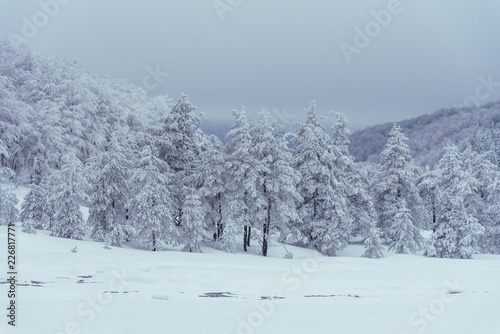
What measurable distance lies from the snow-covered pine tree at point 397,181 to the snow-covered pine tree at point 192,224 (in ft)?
60.1

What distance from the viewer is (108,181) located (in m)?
23.6

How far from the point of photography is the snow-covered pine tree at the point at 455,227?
28500mm

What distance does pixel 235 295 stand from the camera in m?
11.2

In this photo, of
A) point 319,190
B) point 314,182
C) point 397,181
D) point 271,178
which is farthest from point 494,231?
point 271,178

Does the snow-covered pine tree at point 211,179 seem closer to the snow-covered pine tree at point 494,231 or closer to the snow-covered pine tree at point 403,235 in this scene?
the snow-covered pine tree at point 403,235

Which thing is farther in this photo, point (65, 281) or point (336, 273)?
point (336, 273)

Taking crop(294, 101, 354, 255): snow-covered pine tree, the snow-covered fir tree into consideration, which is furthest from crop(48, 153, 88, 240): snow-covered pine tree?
crop(294, 101, 354, 255): snow-covered pine tree

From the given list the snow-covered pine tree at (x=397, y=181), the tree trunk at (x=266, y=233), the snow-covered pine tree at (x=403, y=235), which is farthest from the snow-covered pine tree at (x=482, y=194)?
the tree trunk at (x=266, y=233)

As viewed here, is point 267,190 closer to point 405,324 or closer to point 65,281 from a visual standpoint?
point 65,281

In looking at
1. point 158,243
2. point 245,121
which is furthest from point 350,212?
point 158,243

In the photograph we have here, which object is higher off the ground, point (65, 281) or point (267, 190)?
point (267, 190)

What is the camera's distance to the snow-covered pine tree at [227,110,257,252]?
2564 cm

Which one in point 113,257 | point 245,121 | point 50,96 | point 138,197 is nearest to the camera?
point 113,257

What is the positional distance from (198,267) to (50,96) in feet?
135
